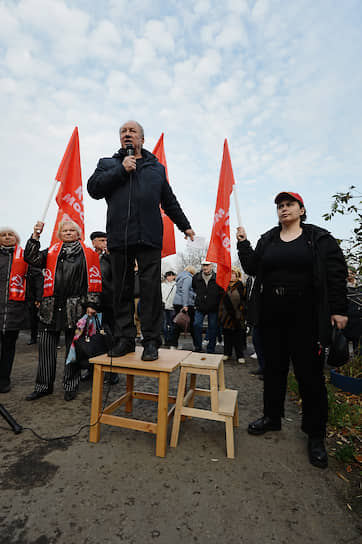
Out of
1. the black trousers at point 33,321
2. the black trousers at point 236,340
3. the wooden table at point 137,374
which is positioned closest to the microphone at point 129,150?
the wooden table at point 137,374

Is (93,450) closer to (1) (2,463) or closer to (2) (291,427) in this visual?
(1) (2,463)

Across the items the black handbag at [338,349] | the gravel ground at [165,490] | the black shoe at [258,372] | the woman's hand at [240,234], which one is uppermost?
the woman's hand at [240,234]

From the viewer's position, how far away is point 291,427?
2816 mm

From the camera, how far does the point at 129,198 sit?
249cm

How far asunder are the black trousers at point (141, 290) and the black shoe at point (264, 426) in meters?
1.16

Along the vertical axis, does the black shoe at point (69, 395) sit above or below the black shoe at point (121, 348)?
below

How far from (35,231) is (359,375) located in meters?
4.52

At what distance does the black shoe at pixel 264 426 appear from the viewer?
2599mm

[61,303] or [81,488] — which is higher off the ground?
[61,303]

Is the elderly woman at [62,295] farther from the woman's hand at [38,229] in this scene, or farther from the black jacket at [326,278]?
the black jacket at [326,278]

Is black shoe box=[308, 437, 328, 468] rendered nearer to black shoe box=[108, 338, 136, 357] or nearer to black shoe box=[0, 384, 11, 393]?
black shoe box=[108, 338, 136, 357]

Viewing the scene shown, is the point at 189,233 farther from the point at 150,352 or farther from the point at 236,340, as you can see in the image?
the point at 236,340

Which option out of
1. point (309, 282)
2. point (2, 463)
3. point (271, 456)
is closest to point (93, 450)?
point (2, 463)

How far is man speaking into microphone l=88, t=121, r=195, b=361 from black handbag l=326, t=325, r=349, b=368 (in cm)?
138
